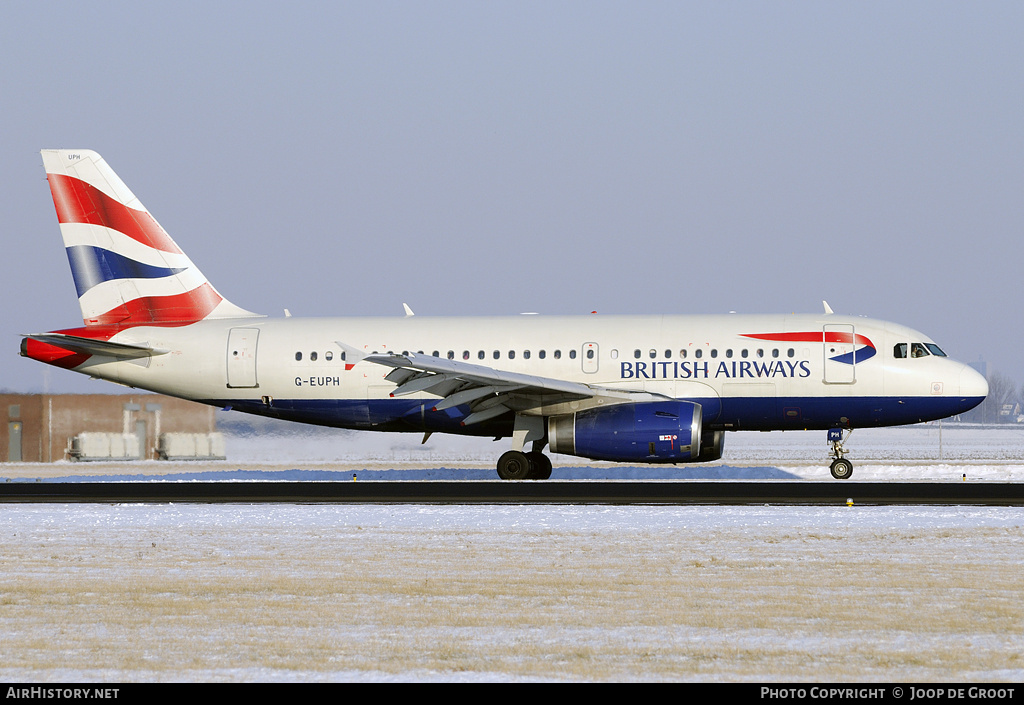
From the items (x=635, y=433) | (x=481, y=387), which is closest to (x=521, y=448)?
(x=481, y=387)

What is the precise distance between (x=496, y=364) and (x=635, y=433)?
185 inches

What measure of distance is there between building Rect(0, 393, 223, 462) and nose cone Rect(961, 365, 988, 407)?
33.8 metres

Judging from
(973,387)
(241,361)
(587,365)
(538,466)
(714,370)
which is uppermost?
(241,361)

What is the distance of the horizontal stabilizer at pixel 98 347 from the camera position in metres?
28.5

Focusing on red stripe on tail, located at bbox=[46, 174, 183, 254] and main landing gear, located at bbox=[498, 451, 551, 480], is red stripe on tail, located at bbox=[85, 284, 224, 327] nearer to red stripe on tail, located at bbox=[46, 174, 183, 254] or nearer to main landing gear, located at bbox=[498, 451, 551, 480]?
red stripe on tail, located at bbox=[46, 174, 183, 254]

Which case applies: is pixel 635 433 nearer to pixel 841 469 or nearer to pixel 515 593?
pixel 841 469

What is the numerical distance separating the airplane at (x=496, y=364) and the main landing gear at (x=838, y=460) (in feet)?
0.18

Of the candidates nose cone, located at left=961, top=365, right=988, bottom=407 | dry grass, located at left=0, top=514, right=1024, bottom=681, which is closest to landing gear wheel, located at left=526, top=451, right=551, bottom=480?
nose cone, located at left=961, top=365, right=988, bottom=407

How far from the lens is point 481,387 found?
26.6 meters

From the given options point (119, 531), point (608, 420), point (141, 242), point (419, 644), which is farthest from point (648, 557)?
point (141, 242)

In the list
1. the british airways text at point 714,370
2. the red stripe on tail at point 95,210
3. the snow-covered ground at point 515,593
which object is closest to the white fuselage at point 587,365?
the british airways text at point 714,370

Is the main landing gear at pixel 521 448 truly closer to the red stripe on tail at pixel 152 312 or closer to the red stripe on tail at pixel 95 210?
the red stripe on tail at pixel 152 312

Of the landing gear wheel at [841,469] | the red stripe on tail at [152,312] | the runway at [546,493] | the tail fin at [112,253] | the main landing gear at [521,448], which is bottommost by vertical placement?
the runway at [546,493]

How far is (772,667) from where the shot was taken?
802cm
